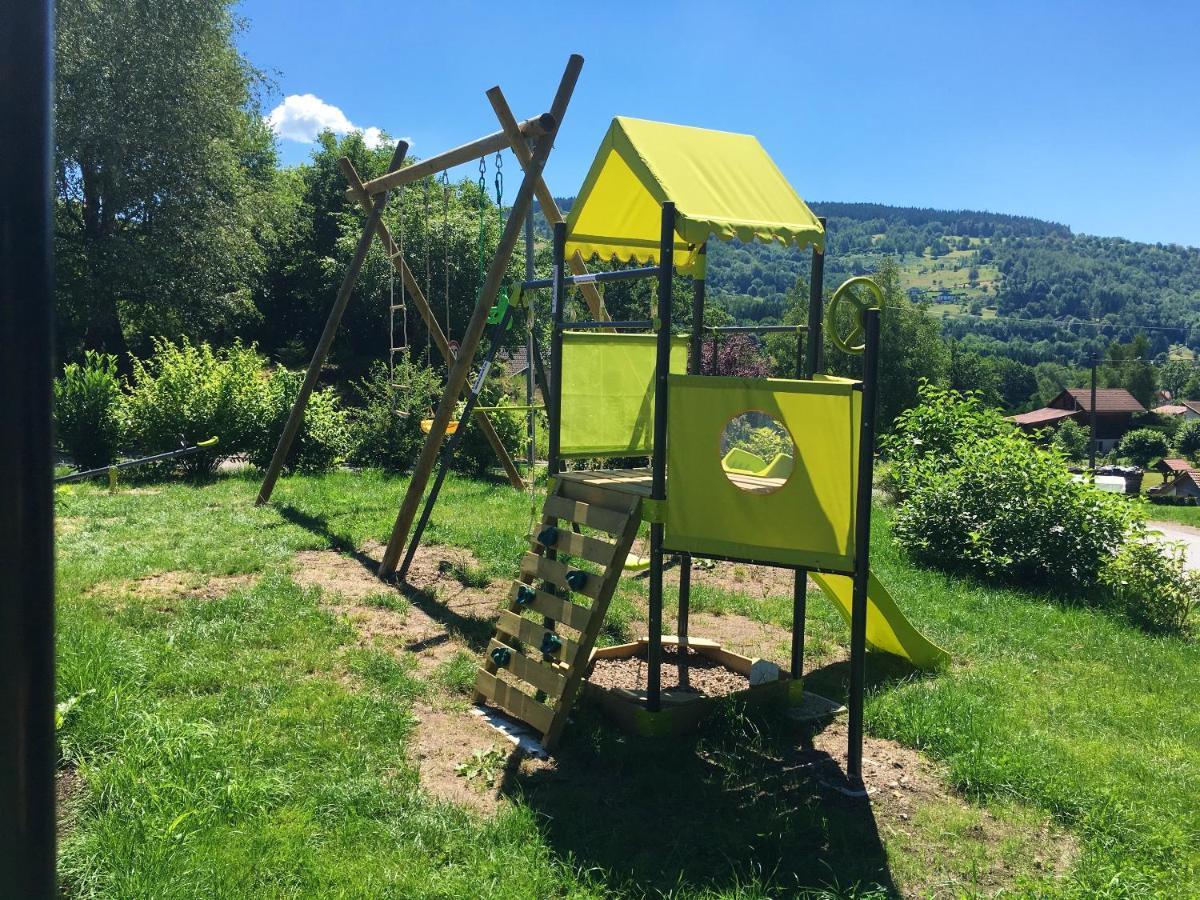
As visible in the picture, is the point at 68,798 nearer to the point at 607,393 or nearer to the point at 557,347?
the point at 557,347

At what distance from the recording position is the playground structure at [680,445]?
14.6ft

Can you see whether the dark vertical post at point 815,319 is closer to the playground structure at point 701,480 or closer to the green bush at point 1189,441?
the playground structure at point 701,480

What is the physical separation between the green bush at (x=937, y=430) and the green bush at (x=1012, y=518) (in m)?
0.49

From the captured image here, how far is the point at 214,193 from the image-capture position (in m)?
24.6

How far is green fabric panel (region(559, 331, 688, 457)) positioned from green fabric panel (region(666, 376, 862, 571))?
150cm

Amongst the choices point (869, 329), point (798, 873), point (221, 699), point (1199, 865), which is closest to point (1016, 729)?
point (1199, 865)

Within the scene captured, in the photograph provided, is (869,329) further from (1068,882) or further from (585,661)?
(1068,882)

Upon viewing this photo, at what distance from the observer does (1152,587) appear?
768 centimetres

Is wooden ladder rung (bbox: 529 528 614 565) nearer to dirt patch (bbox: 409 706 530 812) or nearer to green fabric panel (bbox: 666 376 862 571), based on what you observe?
green fabric panel (bbox: 666 376 862 571)

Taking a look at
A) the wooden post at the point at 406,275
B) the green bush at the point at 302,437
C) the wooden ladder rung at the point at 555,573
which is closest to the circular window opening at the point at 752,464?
the wooden ladder rung at the point at 555,573

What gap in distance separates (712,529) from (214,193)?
24309 millimetres

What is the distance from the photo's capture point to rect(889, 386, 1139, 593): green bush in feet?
27.3

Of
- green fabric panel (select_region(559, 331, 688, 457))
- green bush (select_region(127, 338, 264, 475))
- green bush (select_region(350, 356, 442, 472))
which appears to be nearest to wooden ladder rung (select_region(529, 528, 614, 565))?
green fabric panel (select_region(559, 331, 688, 457))

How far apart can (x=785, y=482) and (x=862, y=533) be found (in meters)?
0.47
